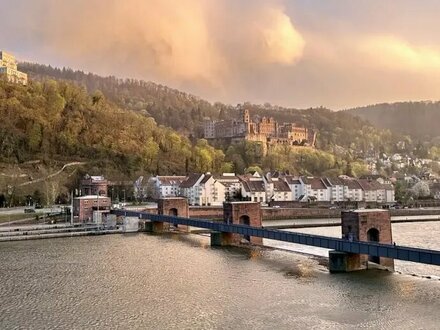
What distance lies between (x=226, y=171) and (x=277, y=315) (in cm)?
7577

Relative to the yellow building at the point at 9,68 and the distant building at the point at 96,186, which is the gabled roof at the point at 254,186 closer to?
→ the distant building at the point at 96,186

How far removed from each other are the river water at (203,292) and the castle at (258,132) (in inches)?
3538

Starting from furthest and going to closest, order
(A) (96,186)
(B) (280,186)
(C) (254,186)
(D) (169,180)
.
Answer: (D) (169,180) → (B) (280,186) → (C) (254,186) → (A) (96,186)

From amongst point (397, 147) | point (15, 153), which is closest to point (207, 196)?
point (15, 153)

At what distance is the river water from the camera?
51.8 feet

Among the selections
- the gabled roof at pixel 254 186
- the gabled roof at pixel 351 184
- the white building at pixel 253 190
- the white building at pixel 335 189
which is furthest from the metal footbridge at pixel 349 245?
the gabled roof at pixel 351 184

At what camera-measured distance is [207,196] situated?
7181cm

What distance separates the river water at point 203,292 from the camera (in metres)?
15.8

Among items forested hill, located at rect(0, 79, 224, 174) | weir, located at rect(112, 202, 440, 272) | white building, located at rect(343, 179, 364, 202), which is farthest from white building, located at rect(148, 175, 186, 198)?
weir, located at rect(112, 202, 440, 272)

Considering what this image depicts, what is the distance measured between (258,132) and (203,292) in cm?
10832

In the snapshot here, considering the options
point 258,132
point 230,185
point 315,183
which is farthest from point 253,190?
point 258,132

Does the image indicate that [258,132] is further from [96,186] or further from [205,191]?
[96,186]

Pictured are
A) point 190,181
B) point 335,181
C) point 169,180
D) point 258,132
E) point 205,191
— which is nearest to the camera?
point 205,191

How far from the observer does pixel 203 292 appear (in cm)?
1959
